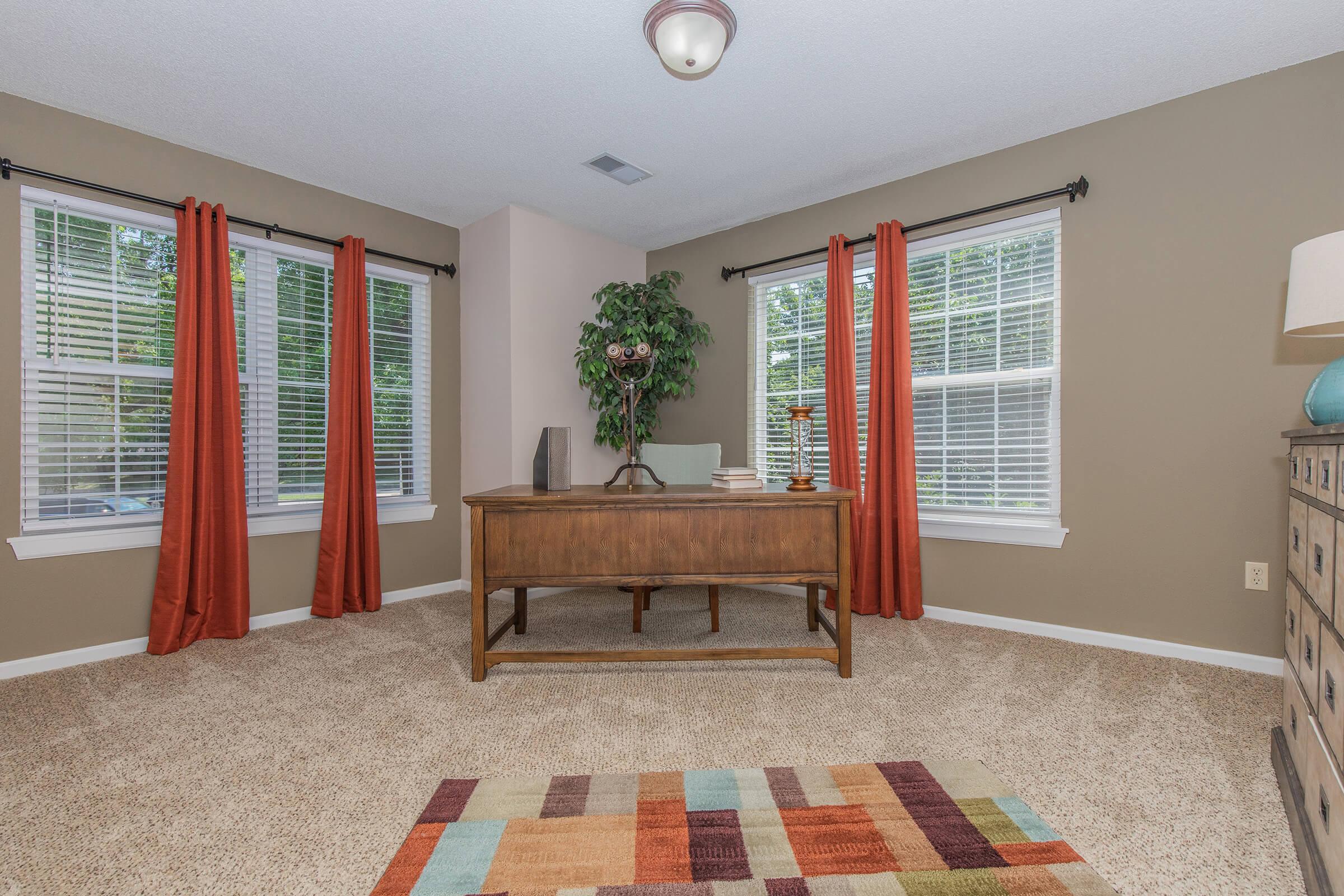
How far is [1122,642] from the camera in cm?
285

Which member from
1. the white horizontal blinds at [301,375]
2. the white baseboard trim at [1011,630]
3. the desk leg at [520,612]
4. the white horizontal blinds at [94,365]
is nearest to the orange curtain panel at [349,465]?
the white horizontal blinds at [301,375]

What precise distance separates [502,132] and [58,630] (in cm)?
309

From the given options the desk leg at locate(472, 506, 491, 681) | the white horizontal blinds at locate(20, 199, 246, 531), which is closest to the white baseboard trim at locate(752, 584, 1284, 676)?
the desk leg at locate(472, 506, 491, 681)

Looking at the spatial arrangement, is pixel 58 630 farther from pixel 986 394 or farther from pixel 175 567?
pixel 986 394

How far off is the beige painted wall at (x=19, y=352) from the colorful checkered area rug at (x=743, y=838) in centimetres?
234

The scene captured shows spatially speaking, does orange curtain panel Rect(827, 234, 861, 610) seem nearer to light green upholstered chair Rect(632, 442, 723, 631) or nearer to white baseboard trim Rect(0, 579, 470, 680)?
light green upholstered chair Rect(632, 442, 723, 631)

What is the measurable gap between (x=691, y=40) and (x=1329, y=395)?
7.25 ft

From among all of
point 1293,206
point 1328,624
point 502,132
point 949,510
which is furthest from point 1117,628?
point 502,132

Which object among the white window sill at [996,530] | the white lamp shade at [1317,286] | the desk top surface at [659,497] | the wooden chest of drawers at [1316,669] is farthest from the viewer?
the white window sill at [996,530]

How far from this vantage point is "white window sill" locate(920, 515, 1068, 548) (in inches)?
121

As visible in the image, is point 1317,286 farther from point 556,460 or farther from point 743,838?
point 556,460

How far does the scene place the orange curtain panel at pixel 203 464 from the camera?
9.68 feet

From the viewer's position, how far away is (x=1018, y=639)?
3025mm

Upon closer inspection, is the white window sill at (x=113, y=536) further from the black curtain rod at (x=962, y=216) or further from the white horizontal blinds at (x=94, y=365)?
the black curtain rod at (x=962, y=216)
